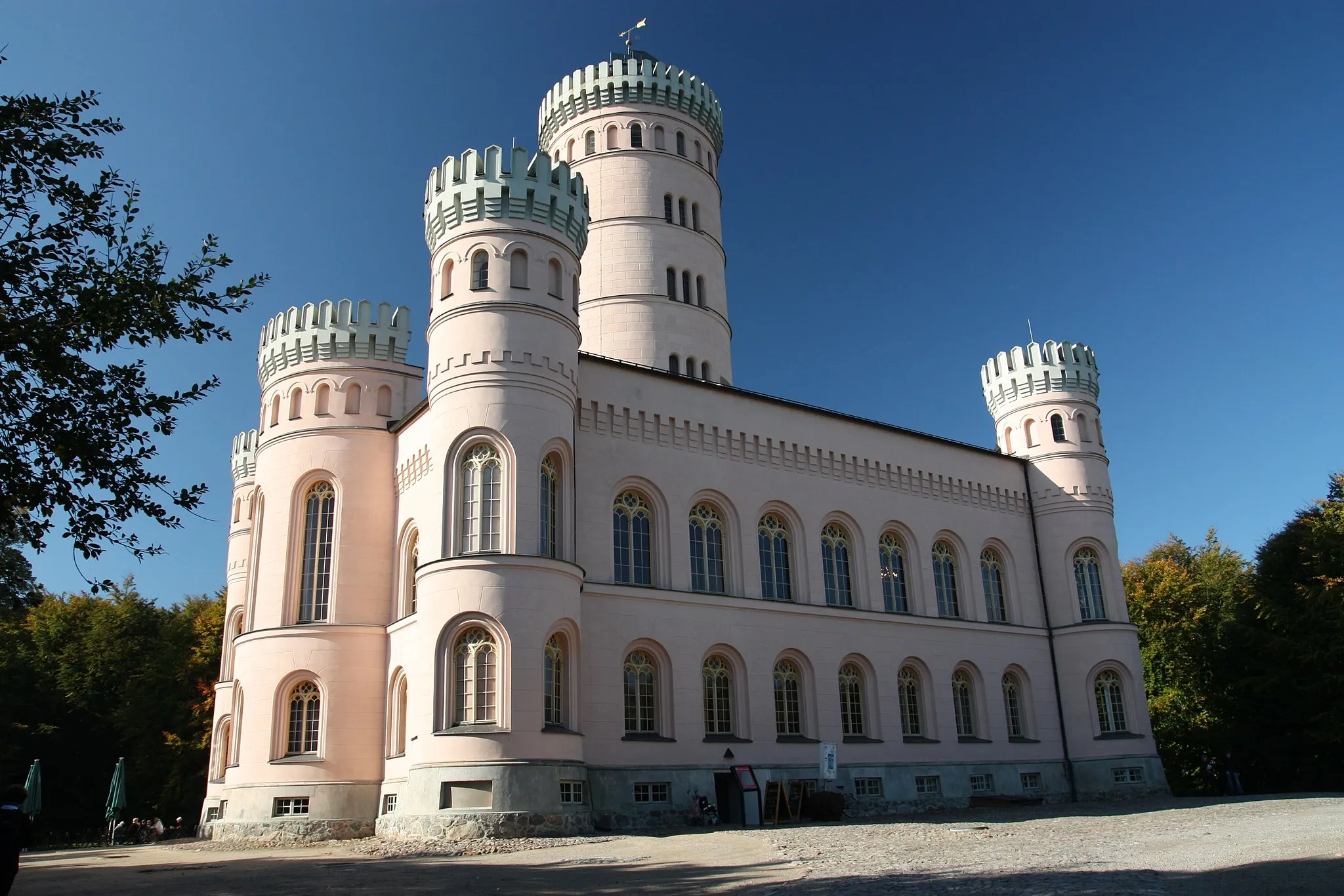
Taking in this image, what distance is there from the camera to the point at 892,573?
34594 mm

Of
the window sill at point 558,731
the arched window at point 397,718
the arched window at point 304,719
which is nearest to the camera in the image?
the window sill at point 558,731

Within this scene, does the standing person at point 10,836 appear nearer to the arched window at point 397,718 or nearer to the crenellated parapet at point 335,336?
the arched window at point 397,718

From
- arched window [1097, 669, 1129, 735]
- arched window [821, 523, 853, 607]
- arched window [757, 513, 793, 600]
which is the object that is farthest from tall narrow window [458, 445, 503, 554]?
arched window [1097, 669, 1129, 735]

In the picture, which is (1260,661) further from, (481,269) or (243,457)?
(243,457)

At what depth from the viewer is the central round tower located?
38.0 metres

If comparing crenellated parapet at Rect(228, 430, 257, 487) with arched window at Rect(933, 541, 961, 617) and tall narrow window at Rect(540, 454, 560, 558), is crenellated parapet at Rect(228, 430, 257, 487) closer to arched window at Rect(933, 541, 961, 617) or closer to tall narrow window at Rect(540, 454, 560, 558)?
tall narrow window at Rect(540, 454, 560, 558)

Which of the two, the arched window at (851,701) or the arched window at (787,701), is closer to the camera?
the arched window at (787,701)

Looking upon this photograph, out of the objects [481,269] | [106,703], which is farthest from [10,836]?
[106,703]

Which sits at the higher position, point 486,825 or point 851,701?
point 851,701

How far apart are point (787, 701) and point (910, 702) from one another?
5226mm

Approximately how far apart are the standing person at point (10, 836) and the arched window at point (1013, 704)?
30.9 metres

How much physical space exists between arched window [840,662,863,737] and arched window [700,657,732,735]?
4034mm

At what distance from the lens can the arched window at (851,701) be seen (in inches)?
1238

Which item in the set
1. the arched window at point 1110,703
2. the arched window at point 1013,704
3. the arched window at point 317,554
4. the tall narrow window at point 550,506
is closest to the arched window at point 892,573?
the arched window at point 1013,704
